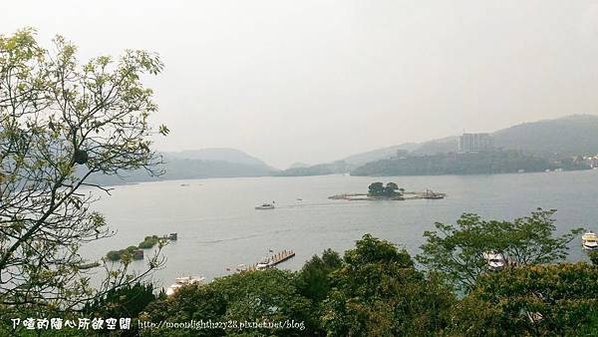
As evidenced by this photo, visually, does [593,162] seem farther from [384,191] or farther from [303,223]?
[303,223]

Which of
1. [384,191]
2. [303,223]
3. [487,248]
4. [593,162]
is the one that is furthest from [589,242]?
[593,162]

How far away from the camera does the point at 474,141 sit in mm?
149375

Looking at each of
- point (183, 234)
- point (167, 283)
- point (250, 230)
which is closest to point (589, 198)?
point (250, 230)

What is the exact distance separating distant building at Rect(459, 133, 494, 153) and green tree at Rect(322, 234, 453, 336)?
480ft

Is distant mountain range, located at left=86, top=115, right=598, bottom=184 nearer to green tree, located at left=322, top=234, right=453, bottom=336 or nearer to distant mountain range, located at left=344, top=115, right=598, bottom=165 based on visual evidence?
distant mountain range, located at left=344, top=115, right=598, bottom=165

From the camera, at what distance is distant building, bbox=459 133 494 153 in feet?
484

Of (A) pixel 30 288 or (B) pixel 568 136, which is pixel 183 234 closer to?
(A) pixel 30 288

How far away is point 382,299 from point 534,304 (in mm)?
2187

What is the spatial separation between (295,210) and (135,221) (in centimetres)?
1975

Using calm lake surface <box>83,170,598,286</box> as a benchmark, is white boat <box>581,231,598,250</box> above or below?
below

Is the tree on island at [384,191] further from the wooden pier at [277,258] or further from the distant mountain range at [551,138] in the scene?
the distant mountain range at [551,138]

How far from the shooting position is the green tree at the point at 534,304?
5.77 m

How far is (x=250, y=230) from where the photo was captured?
151 ft

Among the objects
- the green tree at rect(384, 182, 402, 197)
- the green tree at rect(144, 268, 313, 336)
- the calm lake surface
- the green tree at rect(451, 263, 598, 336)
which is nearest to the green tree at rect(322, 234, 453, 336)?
the green tree at rect(451, 263, 598, 336)
